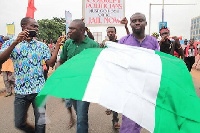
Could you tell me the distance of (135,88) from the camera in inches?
74.5

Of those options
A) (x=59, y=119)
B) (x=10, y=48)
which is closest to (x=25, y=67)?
(x=10, y=48)

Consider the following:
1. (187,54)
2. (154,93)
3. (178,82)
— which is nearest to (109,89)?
(154,93)

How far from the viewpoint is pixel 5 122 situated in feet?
15.8

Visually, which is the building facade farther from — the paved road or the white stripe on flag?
the white stripe on flag

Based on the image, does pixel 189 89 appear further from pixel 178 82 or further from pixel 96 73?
pixel 96 73

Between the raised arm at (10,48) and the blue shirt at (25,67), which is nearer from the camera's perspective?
the raised arm at (10,48)

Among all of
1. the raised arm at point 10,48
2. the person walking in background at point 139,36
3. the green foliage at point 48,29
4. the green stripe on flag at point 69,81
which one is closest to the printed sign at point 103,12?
the person walking in background at point 139,36

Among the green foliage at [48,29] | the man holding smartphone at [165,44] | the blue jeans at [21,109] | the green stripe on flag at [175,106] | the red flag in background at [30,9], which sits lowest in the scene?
the blue jeans at [21,109]

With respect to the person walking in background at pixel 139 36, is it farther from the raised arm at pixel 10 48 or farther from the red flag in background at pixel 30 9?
the red flag in background at pixel 30 9

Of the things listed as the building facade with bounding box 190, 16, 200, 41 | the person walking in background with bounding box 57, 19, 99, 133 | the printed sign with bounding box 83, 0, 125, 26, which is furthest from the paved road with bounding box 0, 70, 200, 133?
the building facade with bounding box 190, 16, 200, 41

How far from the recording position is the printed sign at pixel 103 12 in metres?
5.88

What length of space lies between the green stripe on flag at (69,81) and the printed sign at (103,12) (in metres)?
3.86

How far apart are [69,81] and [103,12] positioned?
14.5 ft

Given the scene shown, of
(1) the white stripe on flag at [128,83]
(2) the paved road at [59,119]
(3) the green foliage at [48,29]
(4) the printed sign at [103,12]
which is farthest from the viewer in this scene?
(3) the green foliage at [48,29]
